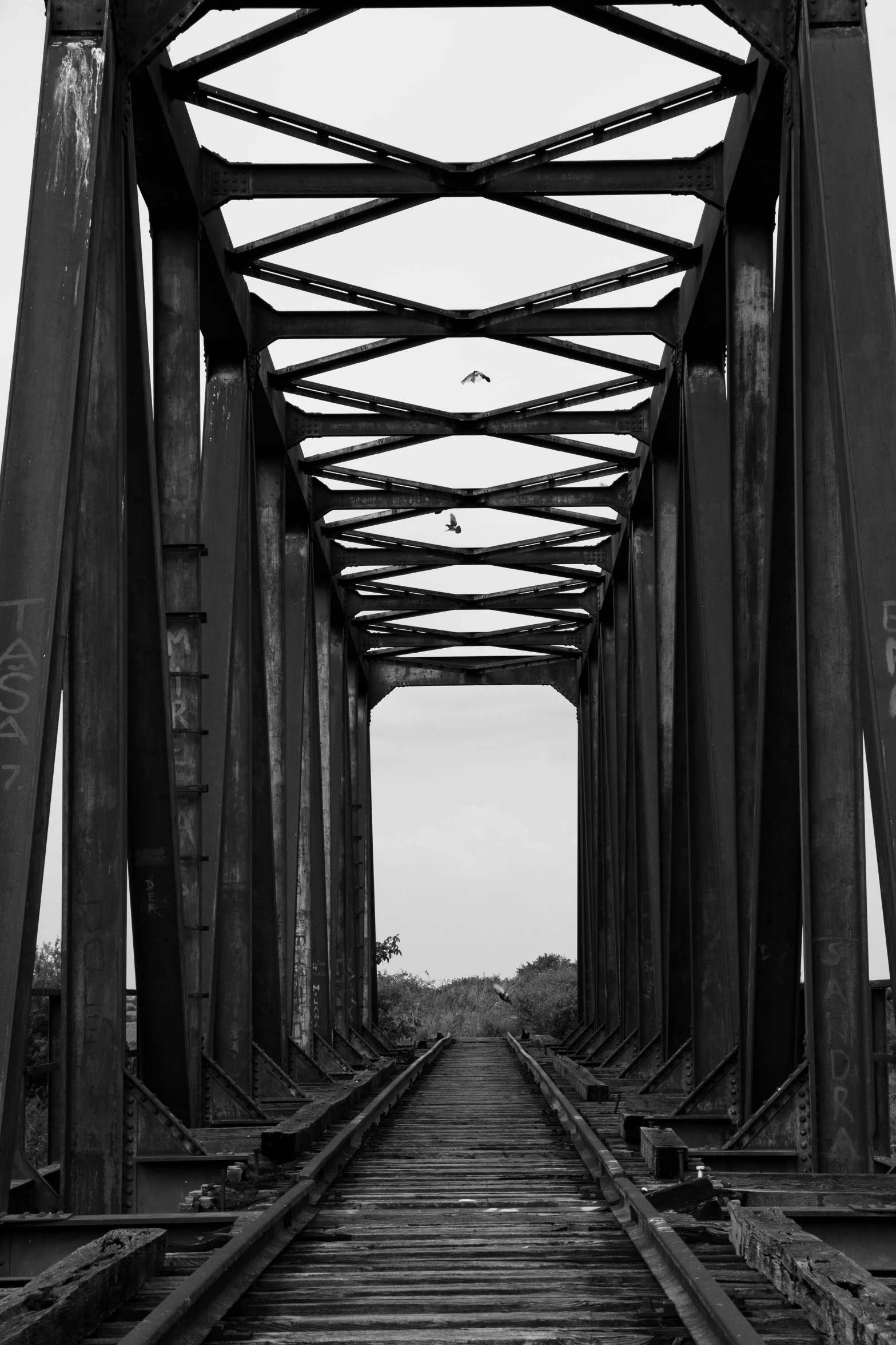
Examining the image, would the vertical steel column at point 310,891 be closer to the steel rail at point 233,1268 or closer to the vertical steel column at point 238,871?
the vertical steel column at point 238,871

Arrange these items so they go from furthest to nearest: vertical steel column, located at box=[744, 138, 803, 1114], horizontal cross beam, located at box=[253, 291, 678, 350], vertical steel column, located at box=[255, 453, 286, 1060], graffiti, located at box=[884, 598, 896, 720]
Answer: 1. vertical steel column, located at box=[255, 453, 286, 1060]
2. horizontal cross beam, located at box=[253, 291, 678, 350]
3. vertical steel column, located at box=[744, 138, 803, 1114]
4. graffiti, located at box=[884, 598, 896, 720]

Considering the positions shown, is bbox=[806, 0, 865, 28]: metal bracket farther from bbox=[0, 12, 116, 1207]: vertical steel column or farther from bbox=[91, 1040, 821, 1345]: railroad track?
bbox=[91, 1040, 821, 1345]: railroad track

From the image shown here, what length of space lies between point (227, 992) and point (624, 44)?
7919mm

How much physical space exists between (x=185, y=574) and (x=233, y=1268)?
6.06 metres

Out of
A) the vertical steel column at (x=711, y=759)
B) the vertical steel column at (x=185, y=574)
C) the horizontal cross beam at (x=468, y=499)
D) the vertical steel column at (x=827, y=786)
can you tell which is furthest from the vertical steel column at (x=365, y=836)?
the vertical steel column at (x=827, y=786)

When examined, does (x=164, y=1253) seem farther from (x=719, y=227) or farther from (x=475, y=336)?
(x=475, y=336)

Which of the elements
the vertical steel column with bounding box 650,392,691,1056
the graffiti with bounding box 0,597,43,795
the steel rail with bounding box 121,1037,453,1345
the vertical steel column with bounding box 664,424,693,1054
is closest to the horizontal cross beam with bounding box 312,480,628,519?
the vertical steel column with bounding box 650,392,691,1056

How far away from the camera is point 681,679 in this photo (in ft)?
48.3

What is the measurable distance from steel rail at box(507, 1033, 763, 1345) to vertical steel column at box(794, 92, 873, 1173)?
1.11 metres

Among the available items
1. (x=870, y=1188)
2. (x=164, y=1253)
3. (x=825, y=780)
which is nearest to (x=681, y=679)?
(x=825, y=780)

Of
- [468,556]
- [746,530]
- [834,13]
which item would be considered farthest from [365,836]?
[834,13]

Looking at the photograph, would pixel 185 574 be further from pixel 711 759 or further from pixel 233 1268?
pixel 233 1268

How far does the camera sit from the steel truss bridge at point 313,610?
6891 mm

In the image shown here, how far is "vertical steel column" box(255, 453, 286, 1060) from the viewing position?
631 inches
